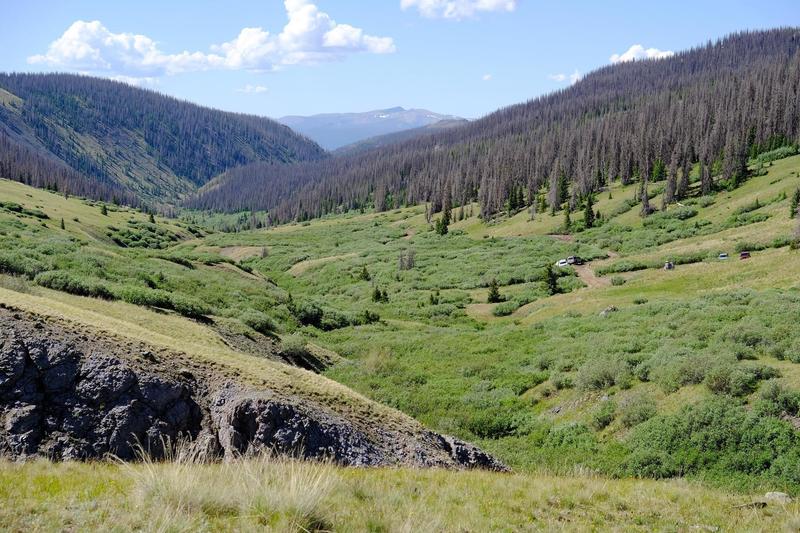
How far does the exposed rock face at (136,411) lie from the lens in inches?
460

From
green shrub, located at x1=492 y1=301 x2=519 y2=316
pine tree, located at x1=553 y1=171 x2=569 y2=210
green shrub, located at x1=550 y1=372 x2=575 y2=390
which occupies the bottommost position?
green shrub, located at x1=492 y1=301 x2=519 y2=316

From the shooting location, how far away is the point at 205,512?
6234 millimetres

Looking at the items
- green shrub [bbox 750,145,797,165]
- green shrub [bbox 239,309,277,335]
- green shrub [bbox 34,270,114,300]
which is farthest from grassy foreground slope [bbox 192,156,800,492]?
green shrub [bbox 750,145,797,165]

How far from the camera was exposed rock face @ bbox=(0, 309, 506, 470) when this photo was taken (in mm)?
11680

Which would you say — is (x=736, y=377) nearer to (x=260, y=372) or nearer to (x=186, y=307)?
(x=260, y=372)

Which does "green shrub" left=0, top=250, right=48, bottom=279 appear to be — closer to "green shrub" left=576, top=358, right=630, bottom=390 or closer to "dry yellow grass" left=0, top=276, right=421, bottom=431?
"dry yellow grass" left=0, top=276, right=421, bottom=431

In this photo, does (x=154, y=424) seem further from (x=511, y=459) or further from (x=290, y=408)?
(x=511, y=459)

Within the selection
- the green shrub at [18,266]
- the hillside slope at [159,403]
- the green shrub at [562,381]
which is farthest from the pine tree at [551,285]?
the green shrub at [18,266]

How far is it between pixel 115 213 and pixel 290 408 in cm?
14199

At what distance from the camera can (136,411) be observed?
1266cm

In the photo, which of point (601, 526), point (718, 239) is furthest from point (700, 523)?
point (718, 239)

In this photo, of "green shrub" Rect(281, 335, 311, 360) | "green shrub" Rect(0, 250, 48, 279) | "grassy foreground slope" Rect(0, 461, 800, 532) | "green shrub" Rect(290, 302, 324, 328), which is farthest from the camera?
"green shrub" Rect(290, 302, 324, 328)

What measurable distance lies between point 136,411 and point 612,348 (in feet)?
75.7

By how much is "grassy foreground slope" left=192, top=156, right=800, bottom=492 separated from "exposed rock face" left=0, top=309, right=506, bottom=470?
24.7 ft
